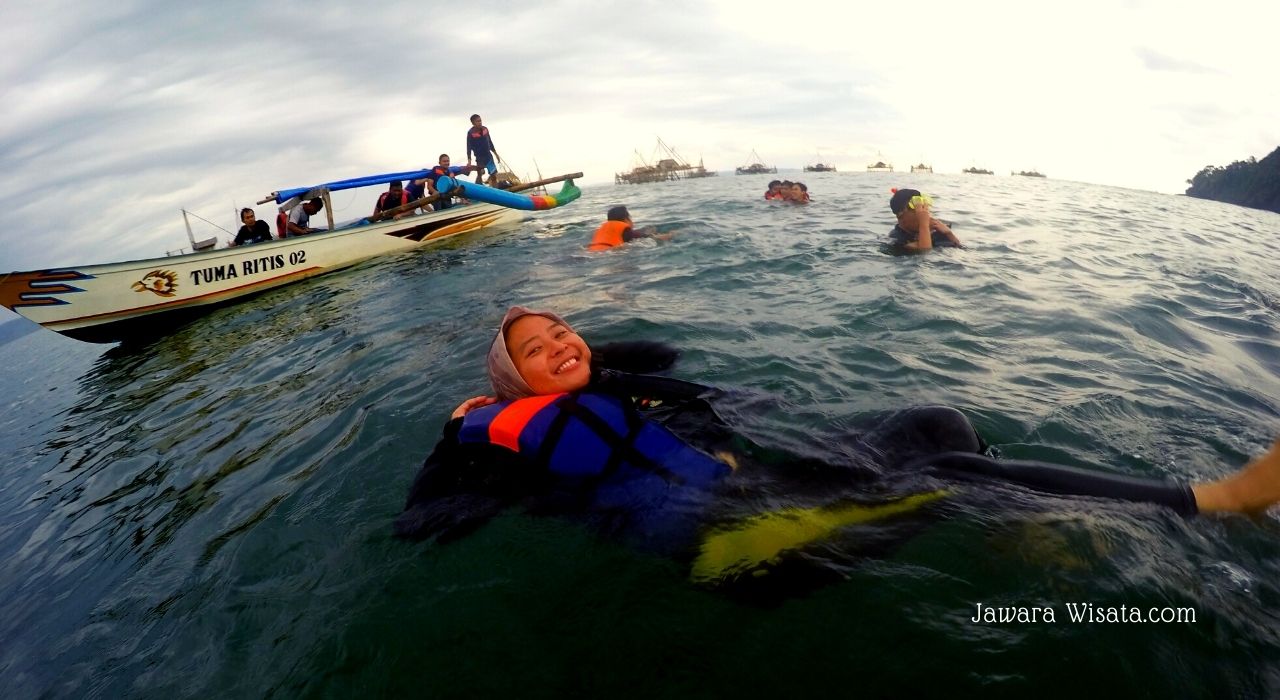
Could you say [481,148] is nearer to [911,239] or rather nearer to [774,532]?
[911,239]

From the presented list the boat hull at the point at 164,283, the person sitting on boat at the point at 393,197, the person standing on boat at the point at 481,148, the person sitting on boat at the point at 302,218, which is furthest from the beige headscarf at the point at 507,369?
the person standing on boat at the point at 481,148

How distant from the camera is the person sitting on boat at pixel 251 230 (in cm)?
1270

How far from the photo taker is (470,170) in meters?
18.8

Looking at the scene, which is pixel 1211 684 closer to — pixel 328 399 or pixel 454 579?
pixel 454 579

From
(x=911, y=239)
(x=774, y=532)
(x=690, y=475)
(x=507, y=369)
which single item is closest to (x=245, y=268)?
(x=507, y=369)

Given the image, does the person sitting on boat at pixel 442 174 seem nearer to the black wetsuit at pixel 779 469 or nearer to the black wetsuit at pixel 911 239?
the black wetsuit at pixel 911 239

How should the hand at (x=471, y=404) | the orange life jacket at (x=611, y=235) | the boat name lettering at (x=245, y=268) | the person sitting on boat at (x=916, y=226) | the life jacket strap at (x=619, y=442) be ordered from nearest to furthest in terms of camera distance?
the life jacket strap at (x=619, y=442)
the hand at (x=471, y=404)
the person sitting on boat at (x=916, y=226)
the orange life jacket at (x=611, y=235)
the boat name lettering at (x=245, y=268)

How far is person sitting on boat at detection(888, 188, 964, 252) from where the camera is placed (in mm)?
8984

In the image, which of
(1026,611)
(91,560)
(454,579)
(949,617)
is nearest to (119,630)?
(91,560)

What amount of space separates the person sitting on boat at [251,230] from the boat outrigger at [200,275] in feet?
3.18

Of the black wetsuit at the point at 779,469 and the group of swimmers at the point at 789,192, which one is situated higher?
the group of swimmers at the point at 789,192

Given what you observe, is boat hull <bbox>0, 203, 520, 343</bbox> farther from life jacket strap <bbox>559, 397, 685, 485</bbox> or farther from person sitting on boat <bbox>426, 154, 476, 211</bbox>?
life jacket strap <bbox>559, 397, 685, 485</bbox>

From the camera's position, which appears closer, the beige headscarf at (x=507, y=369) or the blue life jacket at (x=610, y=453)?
the blue life jacket at (x=610, y=453)

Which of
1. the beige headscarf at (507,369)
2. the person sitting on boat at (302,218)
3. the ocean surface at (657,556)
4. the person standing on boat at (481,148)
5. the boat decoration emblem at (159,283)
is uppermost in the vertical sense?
the person standing on boat at (481,148)
